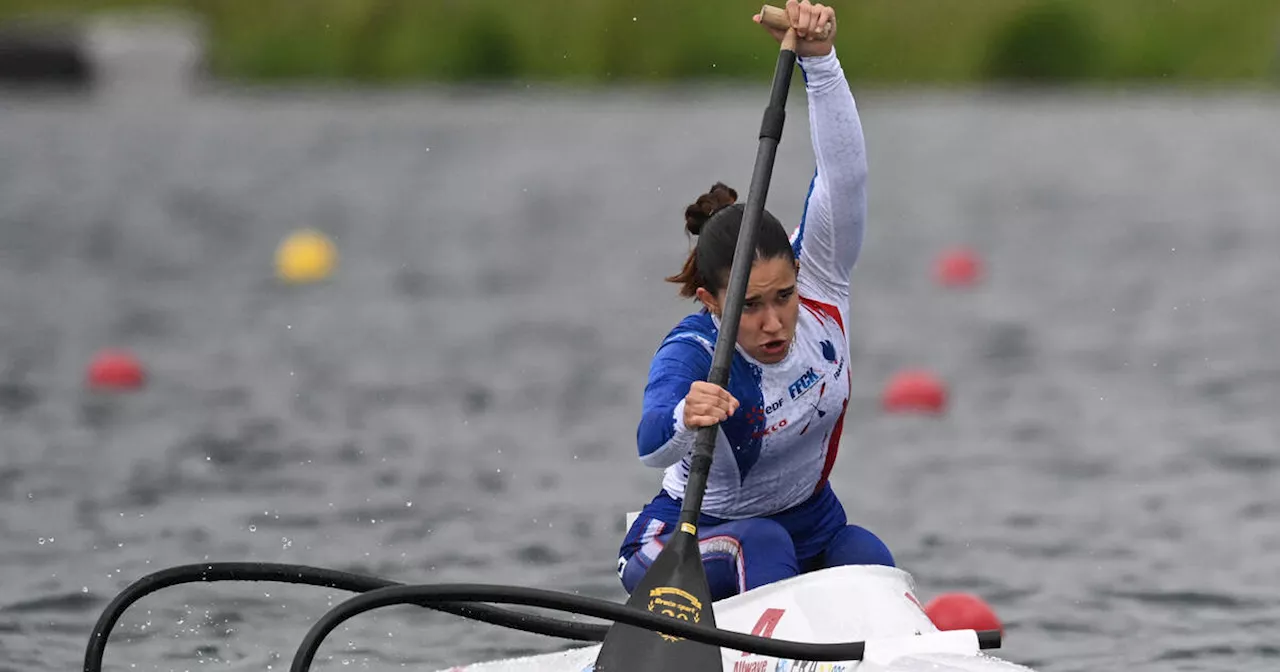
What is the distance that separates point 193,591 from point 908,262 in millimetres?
11056

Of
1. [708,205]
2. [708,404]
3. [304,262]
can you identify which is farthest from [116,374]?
[708,404]

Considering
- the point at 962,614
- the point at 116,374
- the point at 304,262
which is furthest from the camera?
the point at 304,262

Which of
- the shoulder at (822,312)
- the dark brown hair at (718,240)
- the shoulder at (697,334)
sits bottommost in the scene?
the shoulder at (697,334)

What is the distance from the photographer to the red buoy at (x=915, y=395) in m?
10.7

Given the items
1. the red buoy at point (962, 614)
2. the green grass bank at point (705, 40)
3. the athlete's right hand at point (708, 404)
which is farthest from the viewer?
the green grass bank at point (705, 40)

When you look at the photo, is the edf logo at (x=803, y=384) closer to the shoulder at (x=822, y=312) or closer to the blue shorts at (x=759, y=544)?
the shoulder at (x=822, y=312)

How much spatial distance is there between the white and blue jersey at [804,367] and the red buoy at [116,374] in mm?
7547

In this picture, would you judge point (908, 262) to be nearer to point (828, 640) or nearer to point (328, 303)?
point (328, 303)

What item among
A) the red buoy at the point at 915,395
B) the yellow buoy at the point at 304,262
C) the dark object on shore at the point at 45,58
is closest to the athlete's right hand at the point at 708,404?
the red buoy at the point at 915,395

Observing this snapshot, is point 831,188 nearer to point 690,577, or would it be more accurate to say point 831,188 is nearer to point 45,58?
point 690,577

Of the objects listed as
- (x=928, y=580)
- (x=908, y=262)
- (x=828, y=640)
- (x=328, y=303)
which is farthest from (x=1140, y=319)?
(x=828, y=640)

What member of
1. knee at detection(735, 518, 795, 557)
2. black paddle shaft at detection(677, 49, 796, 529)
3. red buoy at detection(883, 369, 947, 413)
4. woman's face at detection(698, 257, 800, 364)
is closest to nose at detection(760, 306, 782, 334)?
woman's face at detection(698, 257, 800, 364)

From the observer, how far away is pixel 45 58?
38.2 m

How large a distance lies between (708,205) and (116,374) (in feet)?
25.4
